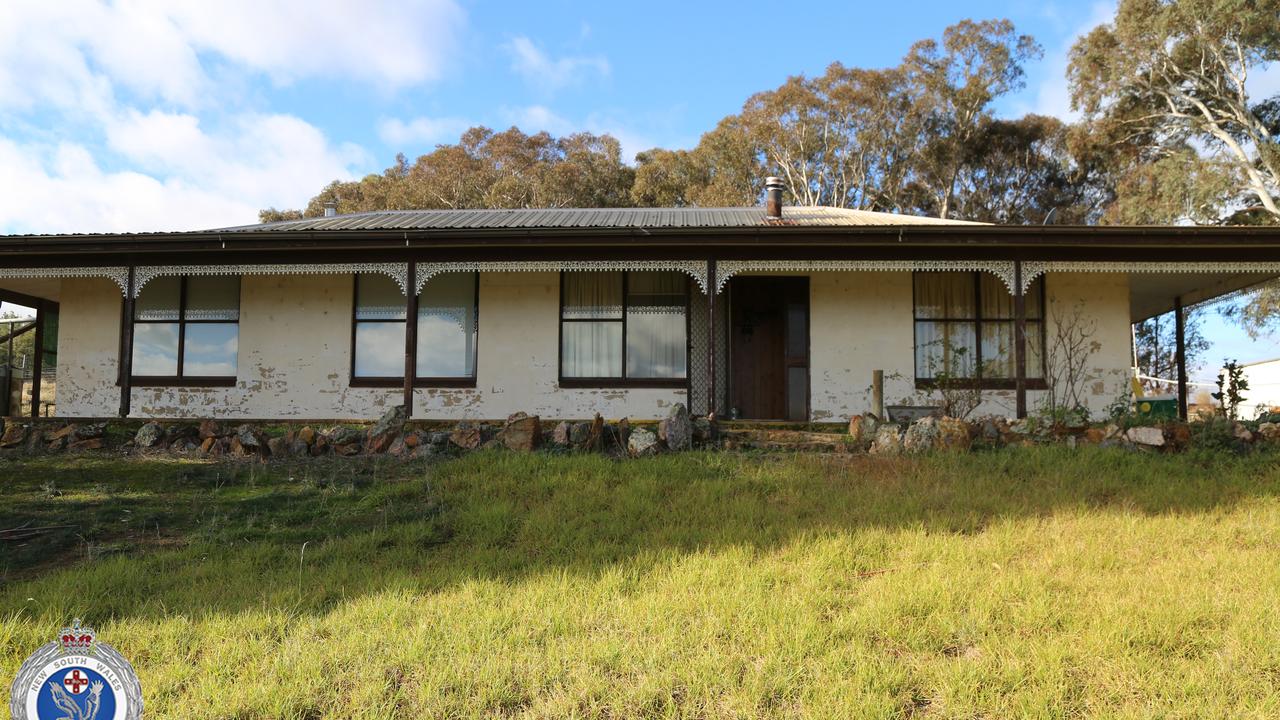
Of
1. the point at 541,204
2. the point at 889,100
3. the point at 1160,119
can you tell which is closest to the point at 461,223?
the point at 541,204

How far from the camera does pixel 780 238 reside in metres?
10.2

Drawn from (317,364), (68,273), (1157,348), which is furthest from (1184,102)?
(68,273)

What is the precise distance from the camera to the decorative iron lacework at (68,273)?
36.7 ft

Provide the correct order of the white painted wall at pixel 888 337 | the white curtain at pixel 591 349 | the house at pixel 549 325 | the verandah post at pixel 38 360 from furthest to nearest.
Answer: the verandah post at pixel 38 360 → the white curtain at pixel 591 349 → the white painted wall at pixel 888 337 → the house at pixel 549 325

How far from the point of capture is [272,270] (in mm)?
11023

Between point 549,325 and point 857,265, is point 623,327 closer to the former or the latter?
point 549,325

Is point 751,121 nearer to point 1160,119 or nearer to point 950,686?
point 1160,119

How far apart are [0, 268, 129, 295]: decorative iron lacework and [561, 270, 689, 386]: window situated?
6.12 metres

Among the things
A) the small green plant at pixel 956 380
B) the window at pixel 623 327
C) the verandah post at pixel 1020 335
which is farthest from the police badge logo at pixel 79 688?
the verandah post at pixel 1020 335

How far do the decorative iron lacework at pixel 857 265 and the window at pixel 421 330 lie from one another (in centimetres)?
401

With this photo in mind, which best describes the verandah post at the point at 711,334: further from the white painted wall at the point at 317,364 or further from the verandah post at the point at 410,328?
the verandah post at the point at 410,328

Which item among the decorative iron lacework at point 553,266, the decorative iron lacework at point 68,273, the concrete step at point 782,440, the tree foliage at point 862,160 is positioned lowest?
the concrete step at point 782,440

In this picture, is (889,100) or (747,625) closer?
(747,625)

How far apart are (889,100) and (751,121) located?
468 cm
